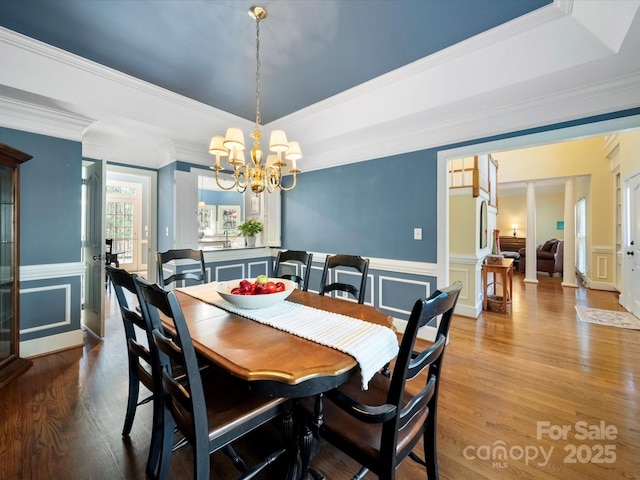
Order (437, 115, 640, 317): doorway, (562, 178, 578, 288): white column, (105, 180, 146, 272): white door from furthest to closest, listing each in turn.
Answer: (105, 180, 146, 272): white door
(562, 178, 578, 288): white column
(437, 115, 640, 317): doorway

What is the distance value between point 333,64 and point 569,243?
22.3ft

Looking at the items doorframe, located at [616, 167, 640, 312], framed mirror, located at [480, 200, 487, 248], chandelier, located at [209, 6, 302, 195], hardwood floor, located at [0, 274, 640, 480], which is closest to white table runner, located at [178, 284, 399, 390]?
hardwood floor, located at [0, 274, 640, 480]

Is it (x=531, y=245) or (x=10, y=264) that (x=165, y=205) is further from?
(x=531, y=245)

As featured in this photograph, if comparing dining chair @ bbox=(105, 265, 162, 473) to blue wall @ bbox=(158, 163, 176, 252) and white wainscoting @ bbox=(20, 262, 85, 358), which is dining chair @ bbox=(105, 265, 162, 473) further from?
blue wall @ bbox=(158, 163, 176, 252)

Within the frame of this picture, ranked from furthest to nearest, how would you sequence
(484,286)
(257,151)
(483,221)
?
1. (483,221)
2. (484,286)
3. (257,151)

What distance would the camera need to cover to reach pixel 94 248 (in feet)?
10.4

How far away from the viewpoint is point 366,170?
360cm

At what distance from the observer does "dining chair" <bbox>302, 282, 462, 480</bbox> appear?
936mm

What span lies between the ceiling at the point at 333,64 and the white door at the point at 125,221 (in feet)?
14.9

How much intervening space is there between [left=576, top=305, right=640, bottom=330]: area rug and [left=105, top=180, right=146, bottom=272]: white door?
9.25 m

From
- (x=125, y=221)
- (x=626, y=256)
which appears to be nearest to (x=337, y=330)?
(x=626, y=256)

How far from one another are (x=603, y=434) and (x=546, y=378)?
0.64 meters

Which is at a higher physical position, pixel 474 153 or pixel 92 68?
pixel 92 68

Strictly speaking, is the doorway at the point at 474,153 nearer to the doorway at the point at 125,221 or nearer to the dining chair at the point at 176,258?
the dining chair at the point at 176,258
